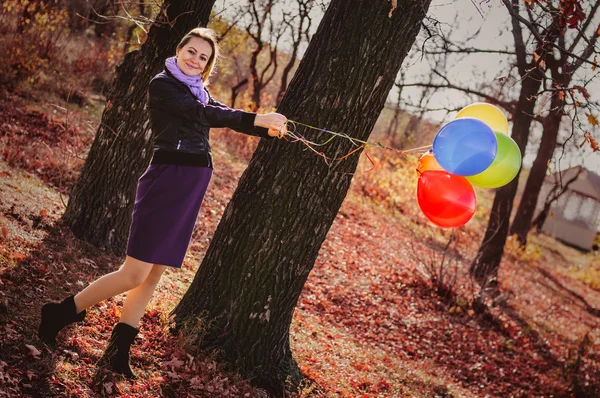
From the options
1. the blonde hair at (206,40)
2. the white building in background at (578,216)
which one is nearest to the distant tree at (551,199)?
the blonde hair at (206,40)

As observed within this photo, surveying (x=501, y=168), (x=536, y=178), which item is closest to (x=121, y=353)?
(x=501, y=168)

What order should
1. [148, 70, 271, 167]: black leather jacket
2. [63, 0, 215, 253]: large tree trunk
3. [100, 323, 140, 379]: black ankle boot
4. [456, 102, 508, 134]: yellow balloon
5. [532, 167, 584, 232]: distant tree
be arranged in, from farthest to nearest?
[532, 167, 584, 232]: distant tree
[63, 0, 215, 253]: large tree trunk
[456, 102, 508, 134]: yellow balloon
[100, 323, 140, 379]: black ankle boot
[148, 70, 271, 167]: black leather jacket

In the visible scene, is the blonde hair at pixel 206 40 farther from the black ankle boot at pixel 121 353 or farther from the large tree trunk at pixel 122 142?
the large tree trunk at pixel 122 142

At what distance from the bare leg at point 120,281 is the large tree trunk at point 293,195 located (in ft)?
2.61

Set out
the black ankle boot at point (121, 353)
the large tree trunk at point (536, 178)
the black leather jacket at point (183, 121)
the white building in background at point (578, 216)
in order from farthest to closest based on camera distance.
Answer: the white building in background at point (578, 216), the large tree trunk at point (536, 178), the black ankle boot at point (121, 353), the black leather jacket at point (183, 121)

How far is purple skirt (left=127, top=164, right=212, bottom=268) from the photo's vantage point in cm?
287

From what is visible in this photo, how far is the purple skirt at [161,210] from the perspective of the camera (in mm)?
2865

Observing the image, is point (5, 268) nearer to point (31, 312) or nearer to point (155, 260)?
point (31, 312)

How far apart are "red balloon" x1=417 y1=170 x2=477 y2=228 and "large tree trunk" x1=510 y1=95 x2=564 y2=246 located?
10147 millimetres

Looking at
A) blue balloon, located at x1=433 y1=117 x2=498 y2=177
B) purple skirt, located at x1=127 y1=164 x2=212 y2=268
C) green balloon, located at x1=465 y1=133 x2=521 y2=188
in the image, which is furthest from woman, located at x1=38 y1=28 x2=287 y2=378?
green balloon, located at x1=465 y1=133 x2=521 y2=188

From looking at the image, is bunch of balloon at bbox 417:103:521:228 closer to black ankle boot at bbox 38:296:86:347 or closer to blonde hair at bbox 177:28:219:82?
blonde hair at bbox 177:28:219:82

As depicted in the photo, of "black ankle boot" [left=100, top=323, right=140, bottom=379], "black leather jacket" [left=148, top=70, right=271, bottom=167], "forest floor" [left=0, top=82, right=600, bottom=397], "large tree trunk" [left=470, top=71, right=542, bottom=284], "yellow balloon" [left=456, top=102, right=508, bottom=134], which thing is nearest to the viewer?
"black leather jacket" [left=148, top=70, right=271, bottom=167]

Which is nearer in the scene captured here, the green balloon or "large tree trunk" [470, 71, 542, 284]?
the green balloon

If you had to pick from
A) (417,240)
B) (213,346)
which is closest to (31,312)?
(213,346)
